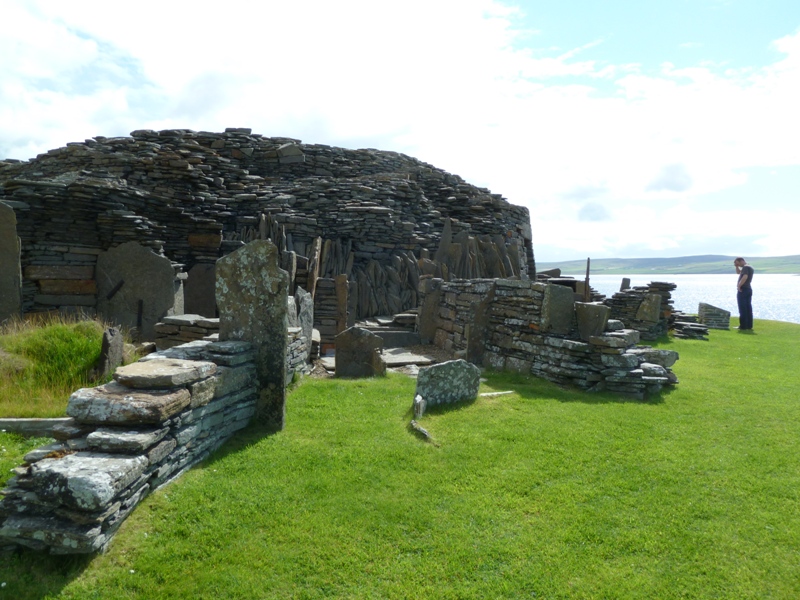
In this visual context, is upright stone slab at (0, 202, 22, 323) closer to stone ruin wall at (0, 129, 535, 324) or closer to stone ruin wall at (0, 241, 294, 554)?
stone ruin wall at (0, 129, 535, 324)

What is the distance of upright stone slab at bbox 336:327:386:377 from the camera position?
931 cm

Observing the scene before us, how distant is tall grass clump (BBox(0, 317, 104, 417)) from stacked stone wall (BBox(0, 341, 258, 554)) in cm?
246

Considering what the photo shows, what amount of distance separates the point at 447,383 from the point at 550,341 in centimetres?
290

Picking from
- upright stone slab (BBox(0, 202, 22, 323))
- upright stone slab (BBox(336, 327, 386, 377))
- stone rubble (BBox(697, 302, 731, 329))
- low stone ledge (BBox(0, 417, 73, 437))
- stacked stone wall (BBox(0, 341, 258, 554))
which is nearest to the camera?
stacked stone wall (BBox(0, 341, 258, 554))

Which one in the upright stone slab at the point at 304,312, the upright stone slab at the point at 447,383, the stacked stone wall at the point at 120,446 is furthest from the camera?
the upright stone slab at the point at 304,312

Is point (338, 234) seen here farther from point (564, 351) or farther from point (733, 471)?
point (733, 471)

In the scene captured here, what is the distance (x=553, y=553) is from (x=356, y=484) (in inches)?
76.1

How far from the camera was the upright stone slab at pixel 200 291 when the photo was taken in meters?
13.5

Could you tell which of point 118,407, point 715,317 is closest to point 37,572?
point 118,407

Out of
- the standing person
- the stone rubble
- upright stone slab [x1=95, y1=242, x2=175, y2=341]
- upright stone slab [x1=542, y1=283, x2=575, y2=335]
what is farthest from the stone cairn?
upright stone slab [x1=95, y1=242, x2=175, y2=341]

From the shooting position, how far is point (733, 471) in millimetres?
5348

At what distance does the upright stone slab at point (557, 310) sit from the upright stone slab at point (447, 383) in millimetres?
2526

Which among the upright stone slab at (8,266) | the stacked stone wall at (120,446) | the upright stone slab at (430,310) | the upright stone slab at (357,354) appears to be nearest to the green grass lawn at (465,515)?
the stacked stone wall at (120,446)

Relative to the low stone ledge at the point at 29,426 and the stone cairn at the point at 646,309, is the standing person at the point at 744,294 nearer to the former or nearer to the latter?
the stone cairn at the point at 646,309
